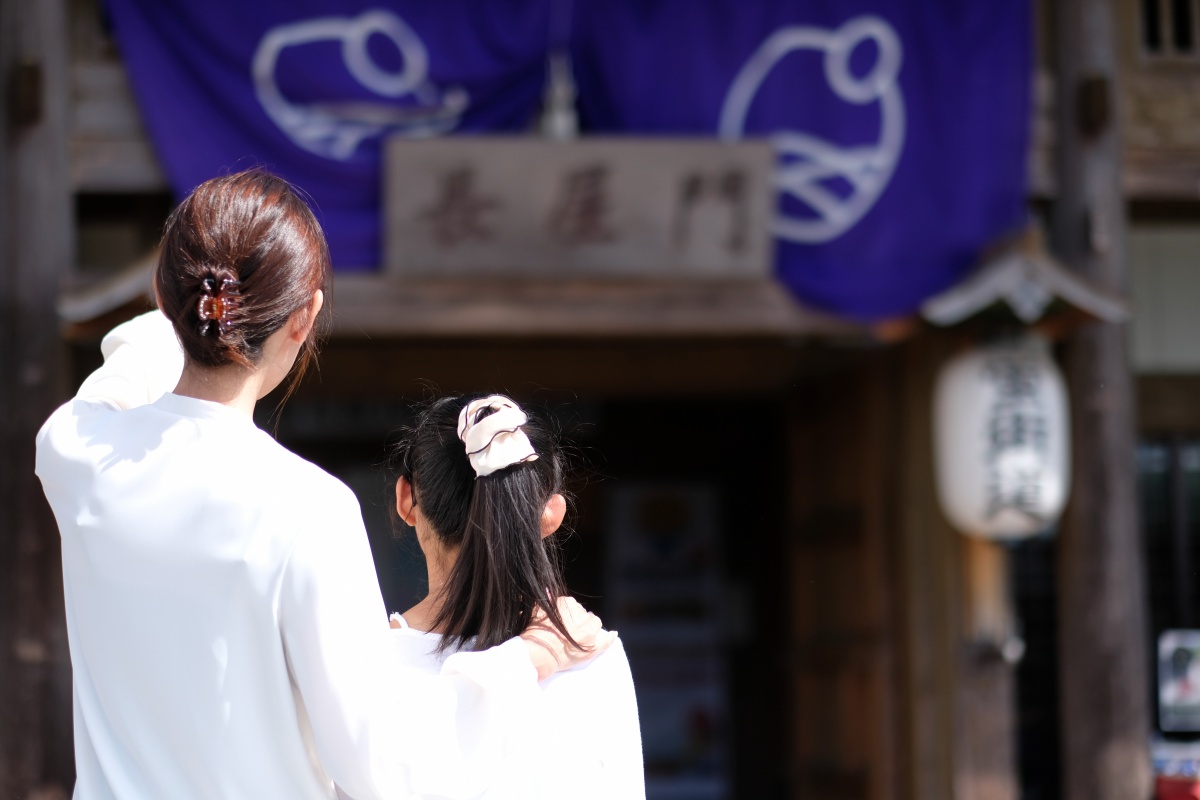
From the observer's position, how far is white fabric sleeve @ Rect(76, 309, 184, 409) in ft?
5.65

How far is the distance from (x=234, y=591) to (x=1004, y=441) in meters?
4.52

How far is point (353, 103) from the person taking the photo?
18.6 ft

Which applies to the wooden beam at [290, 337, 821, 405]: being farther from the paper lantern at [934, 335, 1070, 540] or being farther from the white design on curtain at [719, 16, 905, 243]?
the paper lantern at [934, 335, 1070, 540]

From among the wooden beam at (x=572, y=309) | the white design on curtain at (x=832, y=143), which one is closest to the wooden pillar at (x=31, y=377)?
the wooden beam at (x=572, y=309)

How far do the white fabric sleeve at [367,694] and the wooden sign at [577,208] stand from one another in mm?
4014

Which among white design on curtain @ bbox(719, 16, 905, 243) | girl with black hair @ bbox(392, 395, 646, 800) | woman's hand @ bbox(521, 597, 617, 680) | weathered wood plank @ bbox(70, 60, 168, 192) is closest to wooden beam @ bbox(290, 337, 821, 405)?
white design on curtain @ bbox(719, 16, 905, 243)

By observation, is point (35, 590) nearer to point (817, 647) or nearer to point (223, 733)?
point (817, 647)

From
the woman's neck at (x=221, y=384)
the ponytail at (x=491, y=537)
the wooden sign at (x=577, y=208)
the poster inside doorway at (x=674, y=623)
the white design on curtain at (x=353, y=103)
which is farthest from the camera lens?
the poster inside doorway at (x=674, y=623)

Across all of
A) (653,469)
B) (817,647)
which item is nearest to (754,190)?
(817,647)

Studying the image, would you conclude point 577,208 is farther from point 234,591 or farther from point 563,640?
point 234,591

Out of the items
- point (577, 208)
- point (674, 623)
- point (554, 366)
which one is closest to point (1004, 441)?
point (577, 208)

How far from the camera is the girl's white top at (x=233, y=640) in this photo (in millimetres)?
1504

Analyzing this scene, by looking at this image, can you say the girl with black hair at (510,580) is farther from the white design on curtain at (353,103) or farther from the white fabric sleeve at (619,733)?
the white design on curtain at (353,103)

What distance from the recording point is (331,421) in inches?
320
